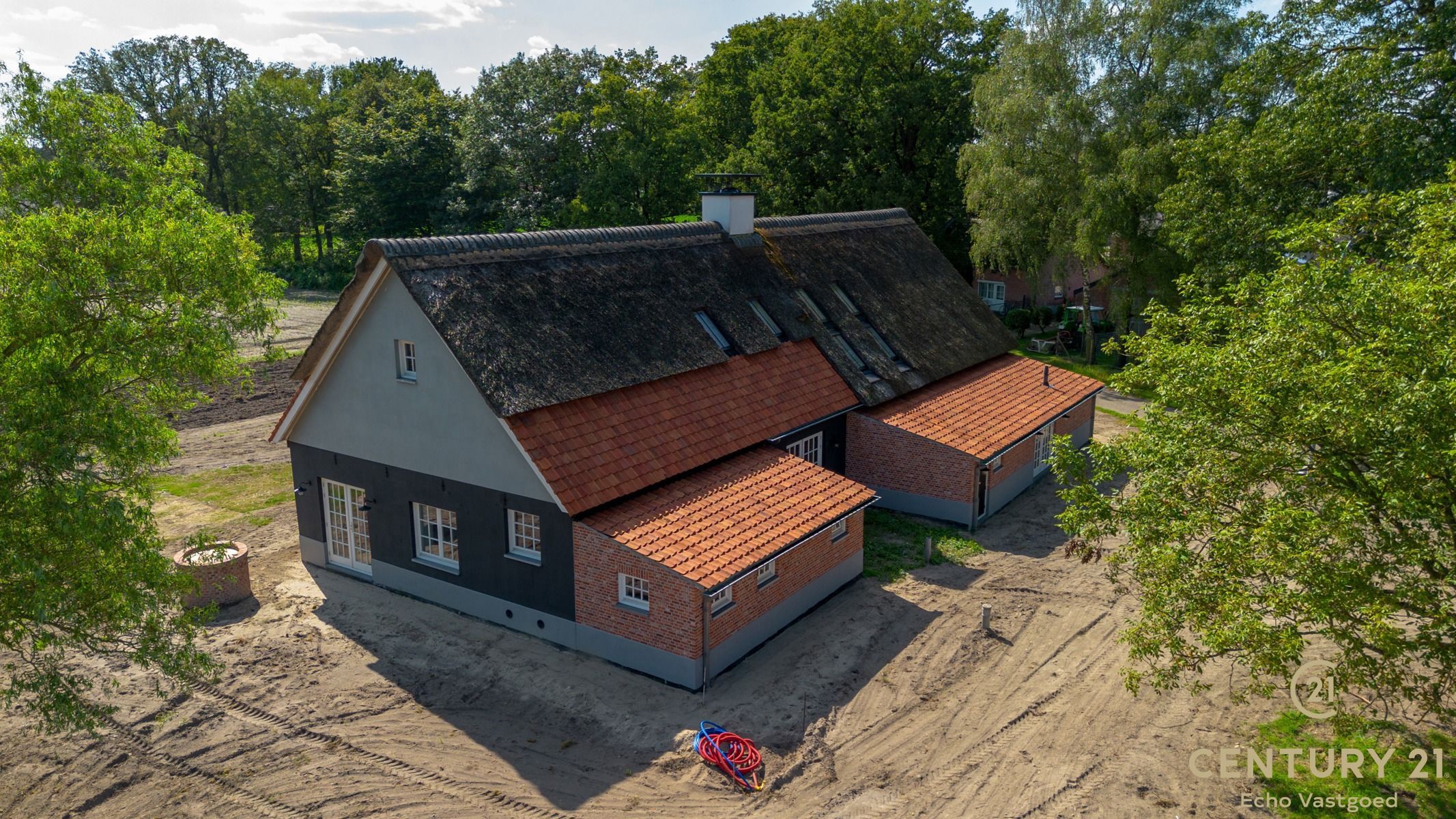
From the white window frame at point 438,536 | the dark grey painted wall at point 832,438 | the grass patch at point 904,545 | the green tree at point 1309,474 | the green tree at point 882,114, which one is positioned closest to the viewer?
the green tree at point 1309,474

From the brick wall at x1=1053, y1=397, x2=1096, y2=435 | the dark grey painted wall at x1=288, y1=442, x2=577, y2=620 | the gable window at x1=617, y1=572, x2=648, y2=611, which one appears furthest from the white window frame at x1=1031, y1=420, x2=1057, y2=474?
the dark grey painted wall at x1=288, y1=442, x2=577, y2=620

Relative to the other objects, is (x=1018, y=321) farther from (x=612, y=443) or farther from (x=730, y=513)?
(x=612, y=443)

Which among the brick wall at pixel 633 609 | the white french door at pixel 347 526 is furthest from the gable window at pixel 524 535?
the white french door at pixel 347 526

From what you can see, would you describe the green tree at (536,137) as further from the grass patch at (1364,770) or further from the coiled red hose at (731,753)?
the grass patch at (1364,770)

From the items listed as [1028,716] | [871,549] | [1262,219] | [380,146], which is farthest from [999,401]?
[380,146]

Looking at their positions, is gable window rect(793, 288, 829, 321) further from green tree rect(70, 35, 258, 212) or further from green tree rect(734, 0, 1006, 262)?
green tree rect(70, 35, 258, 212)

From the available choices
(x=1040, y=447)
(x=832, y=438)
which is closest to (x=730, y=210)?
(x=832, y=438)
